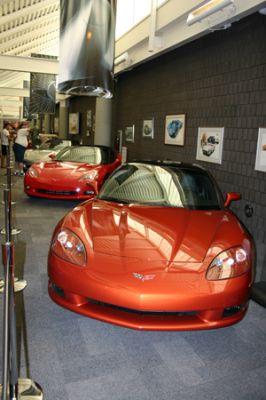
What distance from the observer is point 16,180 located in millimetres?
9711

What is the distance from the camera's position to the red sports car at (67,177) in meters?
6.25

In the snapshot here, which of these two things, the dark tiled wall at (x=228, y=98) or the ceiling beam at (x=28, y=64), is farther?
the ceiling beam at (x=28, y=64)

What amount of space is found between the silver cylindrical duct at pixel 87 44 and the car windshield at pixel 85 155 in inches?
46.8

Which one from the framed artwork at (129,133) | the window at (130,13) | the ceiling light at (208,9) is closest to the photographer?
the ceiling light at (208,9)

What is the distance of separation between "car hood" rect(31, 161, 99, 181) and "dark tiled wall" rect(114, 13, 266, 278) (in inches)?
85.0

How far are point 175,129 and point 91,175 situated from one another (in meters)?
2.31

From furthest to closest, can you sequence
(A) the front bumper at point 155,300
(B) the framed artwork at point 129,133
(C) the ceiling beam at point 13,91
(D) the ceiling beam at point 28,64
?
(C) the ceiling beam at point 13,91
(D) the ceiling beam at point 28,64
(B) the framed artwork at point 129,133
(A) the front bumper at point 155,300

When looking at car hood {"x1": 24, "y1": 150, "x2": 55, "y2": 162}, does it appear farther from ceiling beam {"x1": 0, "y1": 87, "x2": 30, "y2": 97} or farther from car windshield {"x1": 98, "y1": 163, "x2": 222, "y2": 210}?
ceiling beam {"x1": 0, "y1": 87, "x2": 30, "y2": 97}

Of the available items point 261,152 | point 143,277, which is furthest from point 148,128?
point 143,277

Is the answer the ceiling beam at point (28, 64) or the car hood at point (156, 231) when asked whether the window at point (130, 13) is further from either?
the car hood at point (156, 231)

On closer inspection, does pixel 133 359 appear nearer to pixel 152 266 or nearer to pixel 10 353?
pixel 152 266

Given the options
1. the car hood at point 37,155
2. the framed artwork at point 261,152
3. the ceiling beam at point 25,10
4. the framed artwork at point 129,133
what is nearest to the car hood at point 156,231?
the framed artwork at point 261,152

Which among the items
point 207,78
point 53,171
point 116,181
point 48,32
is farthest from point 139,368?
point 48,32

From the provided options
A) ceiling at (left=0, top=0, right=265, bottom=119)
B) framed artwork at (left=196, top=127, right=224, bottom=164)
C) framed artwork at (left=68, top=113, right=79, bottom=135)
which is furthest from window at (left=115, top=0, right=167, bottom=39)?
framed artwork at (left=68, top=113, right=79, bottom=135)
